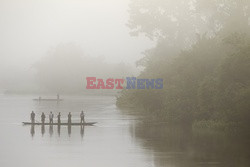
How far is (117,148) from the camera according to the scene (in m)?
42.7

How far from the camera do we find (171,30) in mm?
108438

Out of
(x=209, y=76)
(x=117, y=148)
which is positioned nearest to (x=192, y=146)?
(x=117, y=148)

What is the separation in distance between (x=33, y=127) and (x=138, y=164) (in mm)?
28074

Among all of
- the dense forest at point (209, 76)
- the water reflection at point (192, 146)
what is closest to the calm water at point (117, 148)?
the water reflection at point (192, 146)

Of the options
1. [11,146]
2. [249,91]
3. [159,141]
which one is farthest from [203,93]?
[11,146]

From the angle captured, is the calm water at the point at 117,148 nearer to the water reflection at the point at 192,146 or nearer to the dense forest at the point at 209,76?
the water reflection at the point at 192,146

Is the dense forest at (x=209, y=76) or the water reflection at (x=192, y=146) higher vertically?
the dense forest at (x=209, y=76)

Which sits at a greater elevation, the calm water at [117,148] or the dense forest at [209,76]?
the dense forest at [209,76]

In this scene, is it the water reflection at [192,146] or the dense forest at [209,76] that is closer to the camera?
the water reflection at [192,146]

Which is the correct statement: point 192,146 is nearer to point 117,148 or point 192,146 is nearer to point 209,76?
point 117,148

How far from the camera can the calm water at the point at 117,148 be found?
117ft

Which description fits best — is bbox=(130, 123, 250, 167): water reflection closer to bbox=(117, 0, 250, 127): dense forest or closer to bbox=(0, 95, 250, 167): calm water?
bbox=(0, 95, 250, 167): calm water

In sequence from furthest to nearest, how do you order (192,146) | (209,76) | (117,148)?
(209,76), (192,146), (117,148)

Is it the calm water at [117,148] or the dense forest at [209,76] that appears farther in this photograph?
the dense forest at [209,76]
